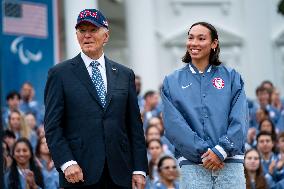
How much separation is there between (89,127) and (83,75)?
0.37m

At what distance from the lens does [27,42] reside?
49.1ft

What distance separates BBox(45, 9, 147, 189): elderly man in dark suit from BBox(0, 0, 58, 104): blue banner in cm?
869

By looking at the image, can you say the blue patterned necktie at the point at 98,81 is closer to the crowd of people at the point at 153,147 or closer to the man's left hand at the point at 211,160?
the man's left hand at the point at 211,160

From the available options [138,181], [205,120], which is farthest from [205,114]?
[138,181]

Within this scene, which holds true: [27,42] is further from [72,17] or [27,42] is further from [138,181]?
[138,181]

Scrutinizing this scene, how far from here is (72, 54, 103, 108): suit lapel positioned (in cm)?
571

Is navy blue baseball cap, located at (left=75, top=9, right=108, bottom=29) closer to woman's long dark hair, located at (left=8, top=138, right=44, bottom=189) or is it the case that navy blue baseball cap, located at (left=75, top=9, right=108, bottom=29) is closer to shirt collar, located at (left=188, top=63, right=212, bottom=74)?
shirt collar, located at (left=188, top=63, right=212, bottom=74)

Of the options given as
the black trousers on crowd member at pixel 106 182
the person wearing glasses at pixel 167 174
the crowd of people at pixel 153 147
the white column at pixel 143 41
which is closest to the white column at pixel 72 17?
the white column at pixel 143 41

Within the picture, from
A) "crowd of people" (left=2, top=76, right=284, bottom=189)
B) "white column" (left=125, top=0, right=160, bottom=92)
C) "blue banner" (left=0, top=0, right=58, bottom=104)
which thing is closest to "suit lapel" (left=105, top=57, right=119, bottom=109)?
"crowd of people" (left=2, top=76, right=284, bottom=189)

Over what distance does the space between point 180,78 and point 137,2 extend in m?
12.8

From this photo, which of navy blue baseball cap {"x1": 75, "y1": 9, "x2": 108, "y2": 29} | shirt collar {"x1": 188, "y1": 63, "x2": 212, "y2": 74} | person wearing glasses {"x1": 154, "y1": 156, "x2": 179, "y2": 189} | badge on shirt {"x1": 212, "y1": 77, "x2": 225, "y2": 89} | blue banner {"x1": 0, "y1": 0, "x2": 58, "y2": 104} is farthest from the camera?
blue banner {"x1": 0, "y1": 0, "x2": 58, "y2": 104}

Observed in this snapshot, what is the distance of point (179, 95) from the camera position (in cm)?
581

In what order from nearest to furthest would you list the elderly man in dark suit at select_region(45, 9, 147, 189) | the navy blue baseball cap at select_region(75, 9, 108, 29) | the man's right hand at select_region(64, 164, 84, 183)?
1. the man's right hand at select_region(64, 164, 84, 183)
2. the elderly man in dark suit at select_region(45, 9, 147, 189)
3. the navy blue baseball cap at select_region(75, 9, 108, 29)

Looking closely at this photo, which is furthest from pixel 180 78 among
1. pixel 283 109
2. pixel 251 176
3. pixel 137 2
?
pixel 137 2
